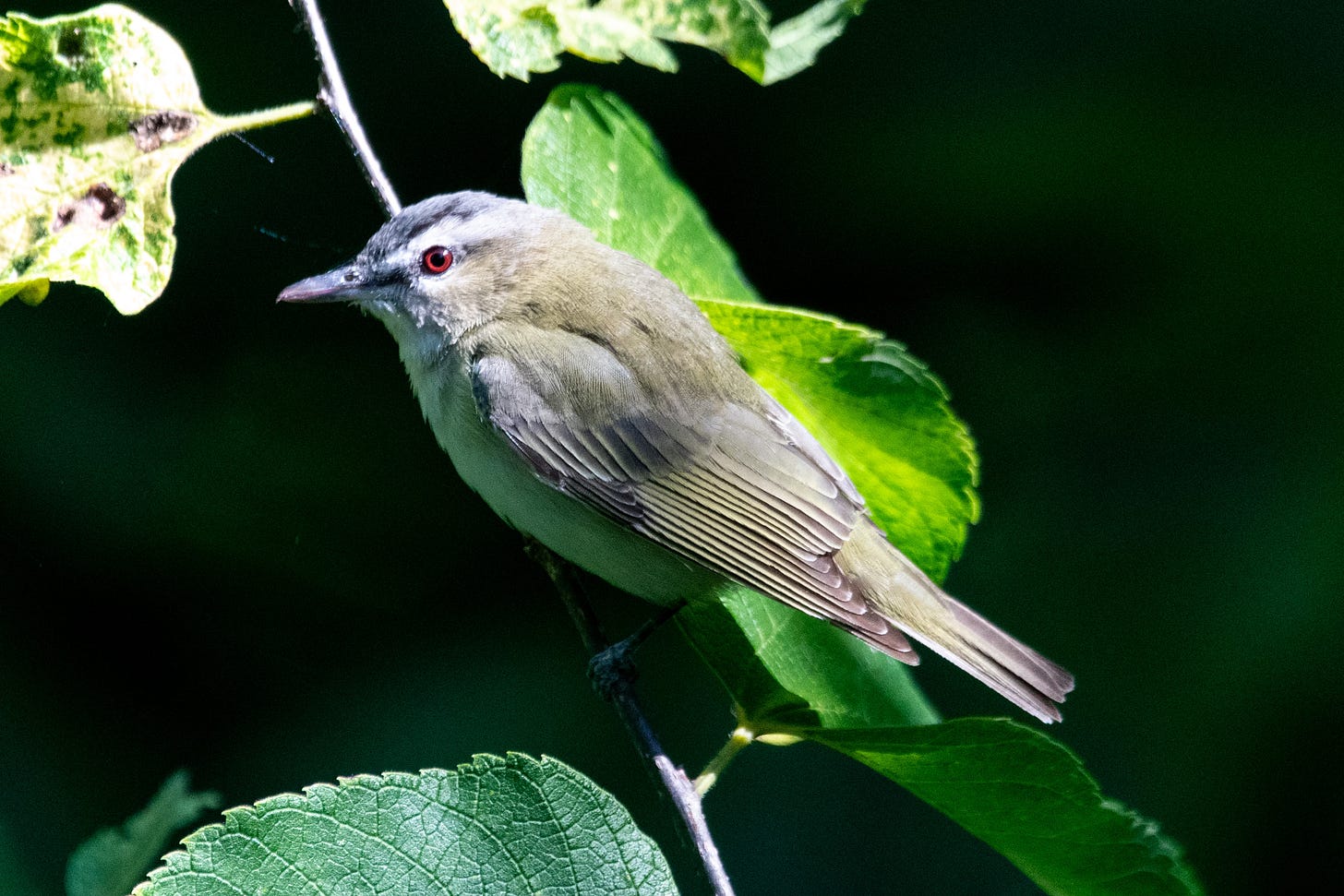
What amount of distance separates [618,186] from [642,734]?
1012 millimetres

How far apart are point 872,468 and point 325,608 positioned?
1.73 metres

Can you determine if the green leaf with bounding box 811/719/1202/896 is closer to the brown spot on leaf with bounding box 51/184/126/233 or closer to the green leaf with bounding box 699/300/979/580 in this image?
the green leaf with bounding box 699/300/979/580

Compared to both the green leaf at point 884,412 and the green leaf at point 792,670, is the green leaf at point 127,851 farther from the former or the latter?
the green leaf at point 884,412

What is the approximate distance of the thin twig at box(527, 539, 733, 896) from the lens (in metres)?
1.79

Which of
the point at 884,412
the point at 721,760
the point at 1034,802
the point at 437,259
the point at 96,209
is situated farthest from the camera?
the point at 437,259

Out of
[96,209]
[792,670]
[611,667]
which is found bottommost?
[792,670]

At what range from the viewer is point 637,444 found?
8.59 feet

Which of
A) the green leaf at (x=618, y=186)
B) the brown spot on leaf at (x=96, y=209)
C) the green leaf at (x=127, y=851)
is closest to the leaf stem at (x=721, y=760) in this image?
the green leaf at (x=127, y=851)

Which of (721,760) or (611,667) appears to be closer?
(721,760)

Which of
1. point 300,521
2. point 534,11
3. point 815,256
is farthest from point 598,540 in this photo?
point 815,256

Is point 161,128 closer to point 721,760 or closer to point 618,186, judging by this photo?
point 618,186

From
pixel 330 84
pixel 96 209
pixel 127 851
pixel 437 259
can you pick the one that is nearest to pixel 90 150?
pixel 96 209

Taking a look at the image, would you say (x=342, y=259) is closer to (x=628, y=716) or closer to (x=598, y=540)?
(x=598, y=540)

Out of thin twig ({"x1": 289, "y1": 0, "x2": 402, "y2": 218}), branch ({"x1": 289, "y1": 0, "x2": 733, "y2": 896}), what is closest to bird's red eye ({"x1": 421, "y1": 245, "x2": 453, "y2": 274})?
branch ({"x1": 289, "y1": 0, "x2": 733, "y2": 896})
